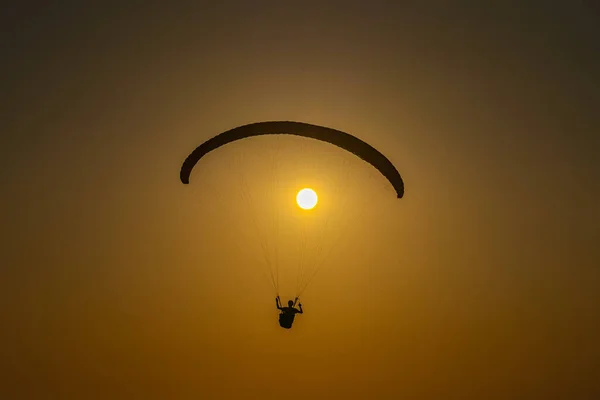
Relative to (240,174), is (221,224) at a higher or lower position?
lower

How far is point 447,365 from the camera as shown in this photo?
423 inches

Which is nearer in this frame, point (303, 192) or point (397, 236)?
point (303, 192)

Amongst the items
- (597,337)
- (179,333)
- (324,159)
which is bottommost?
(179,333)

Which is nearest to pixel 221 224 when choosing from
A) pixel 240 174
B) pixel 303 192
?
pixel 240 174

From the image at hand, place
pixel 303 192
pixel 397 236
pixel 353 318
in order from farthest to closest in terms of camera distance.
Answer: pixel 353 318 → pixel 397 236 → pixel 303 192

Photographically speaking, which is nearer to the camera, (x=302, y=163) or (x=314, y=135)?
(x=314, y=135)

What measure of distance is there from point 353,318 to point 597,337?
16.5ft

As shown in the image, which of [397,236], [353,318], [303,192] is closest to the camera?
[303,192]

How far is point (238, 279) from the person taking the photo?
35.0ft

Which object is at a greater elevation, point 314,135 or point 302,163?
point 302,163

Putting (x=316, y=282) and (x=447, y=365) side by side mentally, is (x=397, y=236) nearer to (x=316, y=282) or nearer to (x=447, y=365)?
(x=316, y=282)

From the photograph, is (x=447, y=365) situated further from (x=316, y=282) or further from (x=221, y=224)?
(x=221, y=224)

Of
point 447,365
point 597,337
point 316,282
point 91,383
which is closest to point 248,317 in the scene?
point 316,282

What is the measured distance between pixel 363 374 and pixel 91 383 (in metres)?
5.84
